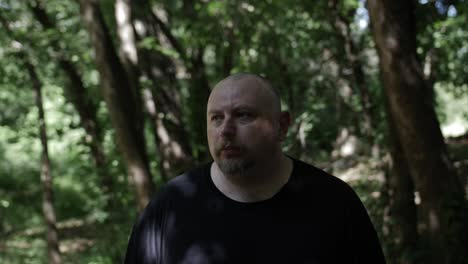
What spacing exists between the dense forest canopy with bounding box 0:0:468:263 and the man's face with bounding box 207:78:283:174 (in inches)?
105

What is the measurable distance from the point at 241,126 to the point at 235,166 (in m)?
0.16

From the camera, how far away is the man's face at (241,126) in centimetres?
211

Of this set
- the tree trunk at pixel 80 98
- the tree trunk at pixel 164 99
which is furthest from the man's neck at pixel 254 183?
the tree trunk at pixel 80 98

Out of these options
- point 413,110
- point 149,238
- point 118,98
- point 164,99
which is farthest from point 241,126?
point 164,99

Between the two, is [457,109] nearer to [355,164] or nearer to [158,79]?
[355,164]

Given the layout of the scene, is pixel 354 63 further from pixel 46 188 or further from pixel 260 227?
pixel 260 227

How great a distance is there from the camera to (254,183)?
2.15 metres

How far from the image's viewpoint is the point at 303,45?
35.3 ft

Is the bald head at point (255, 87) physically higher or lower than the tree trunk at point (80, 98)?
lower

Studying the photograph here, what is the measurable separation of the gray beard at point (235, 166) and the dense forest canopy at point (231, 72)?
277 cm

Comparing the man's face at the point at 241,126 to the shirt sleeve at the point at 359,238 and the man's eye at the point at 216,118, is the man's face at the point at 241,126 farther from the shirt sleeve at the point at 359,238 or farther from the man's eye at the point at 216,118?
the shirt sleeve at the point at 359,238

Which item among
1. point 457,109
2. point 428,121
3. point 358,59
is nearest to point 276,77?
point 358,59

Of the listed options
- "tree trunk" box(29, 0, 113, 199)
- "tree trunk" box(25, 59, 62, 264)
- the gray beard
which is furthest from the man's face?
"tree trunk" box(25, 59, 62, 264)

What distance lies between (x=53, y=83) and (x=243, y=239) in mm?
13522
